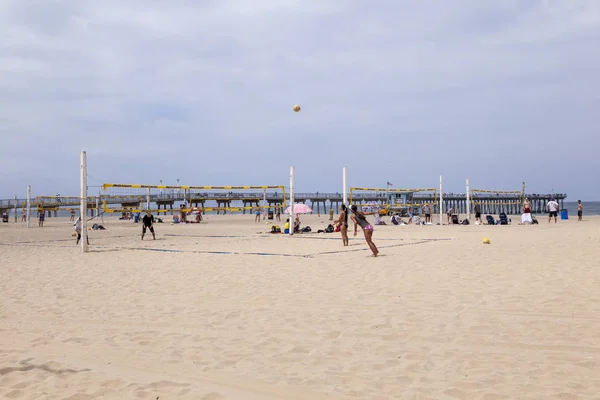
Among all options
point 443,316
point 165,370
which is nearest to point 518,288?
point 443,316

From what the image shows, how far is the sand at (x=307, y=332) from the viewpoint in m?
3.04

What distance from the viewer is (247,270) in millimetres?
8047

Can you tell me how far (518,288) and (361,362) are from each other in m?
3.22

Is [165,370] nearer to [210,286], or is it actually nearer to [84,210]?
[210,286]

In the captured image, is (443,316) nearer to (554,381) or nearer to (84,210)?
(554,381)

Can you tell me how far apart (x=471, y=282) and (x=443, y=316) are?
6.32 feet

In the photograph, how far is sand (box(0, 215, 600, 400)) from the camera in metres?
3.04

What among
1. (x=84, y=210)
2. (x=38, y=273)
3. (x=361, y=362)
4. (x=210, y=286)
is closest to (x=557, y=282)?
(x=361, y=362)

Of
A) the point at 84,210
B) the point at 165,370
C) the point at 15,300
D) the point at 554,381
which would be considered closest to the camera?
the point at 554,381

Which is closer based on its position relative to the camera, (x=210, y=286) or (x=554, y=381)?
(x=554, y=381)

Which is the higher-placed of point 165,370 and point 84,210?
point 84,210

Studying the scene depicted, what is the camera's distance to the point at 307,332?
4.24 meters

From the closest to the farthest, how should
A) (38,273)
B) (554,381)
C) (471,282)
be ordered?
(554,381) → (471,282) → (38,273)

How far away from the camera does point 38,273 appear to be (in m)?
8.05
